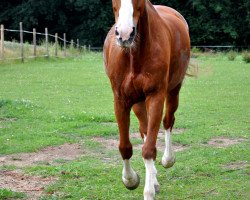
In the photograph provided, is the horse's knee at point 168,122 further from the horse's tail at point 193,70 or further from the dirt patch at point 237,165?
the horse's tail at point 193,70

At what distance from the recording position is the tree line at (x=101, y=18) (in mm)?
54594

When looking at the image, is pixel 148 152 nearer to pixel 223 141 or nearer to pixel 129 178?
pixel 129 178

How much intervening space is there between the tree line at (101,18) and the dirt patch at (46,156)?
46932 millimetres

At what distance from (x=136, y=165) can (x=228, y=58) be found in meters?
31.9

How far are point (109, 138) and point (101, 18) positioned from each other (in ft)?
156

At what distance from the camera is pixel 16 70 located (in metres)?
24.6

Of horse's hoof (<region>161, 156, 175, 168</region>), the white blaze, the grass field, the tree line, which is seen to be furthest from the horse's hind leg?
the tree line

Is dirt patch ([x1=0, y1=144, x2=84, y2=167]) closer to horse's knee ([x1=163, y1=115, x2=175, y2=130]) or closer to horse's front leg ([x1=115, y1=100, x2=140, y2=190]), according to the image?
horse's knee ([x1=163, y1=115, x2=175, y2=130])

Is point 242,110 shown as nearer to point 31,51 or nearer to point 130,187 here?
point 130,187

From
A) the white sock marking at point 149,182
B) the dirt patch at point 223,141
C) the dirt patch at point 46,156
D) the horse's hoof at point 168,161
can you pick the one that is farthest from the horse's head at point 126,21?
the dirt patch at point 223,141

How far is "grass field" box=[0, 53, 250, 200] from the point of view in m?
6.04

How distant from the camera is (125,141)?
5758 mm

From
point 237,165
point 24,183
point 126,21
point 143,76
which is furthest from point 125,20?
point 237,165

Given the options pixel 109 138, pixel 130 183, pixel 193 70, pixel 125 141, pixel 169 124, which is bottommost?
pixel 109 138
